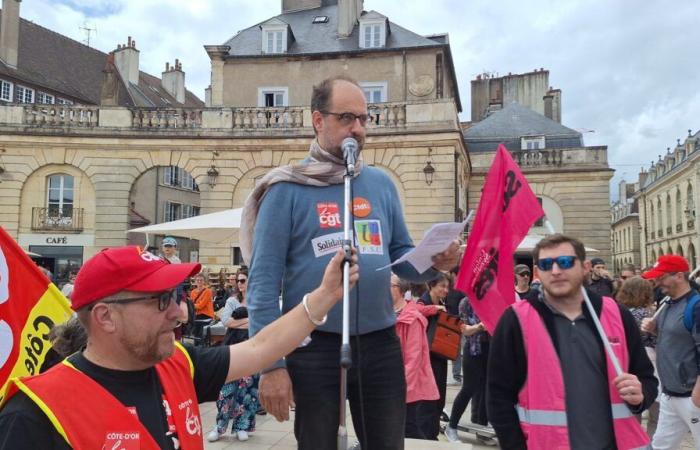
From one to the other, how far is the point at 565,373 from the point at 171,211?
3619cm

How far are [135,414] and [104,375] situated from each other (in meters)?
0.16

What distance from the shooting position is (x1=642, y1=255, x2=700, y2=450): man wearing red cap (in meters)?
A: 5.10

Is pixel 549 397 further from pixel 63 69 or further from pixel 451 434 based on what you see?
pixel 63 69

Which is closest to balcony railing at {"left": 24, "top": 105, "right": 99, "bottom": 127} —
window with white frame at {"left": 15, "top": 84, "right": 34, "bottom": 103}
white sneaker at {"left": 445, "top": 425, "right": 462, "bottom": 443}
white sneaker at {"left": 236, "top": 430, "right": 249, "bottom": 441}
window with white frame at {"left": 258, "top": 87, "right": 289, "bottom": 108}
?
window with white frame at {"left": 258, "top": 87, "right": 289, "bottom": 108}

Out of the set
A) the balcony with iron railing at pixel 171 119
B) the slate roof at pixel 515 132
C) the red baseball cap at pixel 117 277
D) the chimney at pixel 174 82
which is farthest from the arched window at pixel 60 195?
the chimney at pixel 174 82

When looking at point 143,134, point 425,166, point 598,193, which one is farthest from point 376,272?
point 598,193

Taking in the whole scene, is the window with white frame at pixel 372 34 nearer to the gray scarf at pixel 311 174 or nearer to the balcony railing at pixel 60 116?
the balcony railing at pixel 60 116

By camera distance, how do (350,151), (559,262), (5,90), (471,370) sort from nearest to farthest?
(350,151) < (559,262) < (471,370) < (5,90)

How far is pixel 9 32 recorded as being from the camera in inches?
Result: 1308

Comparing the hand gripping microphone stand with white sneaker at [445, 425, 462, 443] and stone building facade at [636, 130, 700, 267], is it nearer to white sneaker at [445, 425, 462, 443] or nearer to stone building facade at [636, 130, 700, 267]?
white sneaker at [445, 425, 462, 443]

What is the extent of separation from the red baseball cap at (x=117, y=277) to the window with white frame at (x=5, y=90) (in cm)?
3766

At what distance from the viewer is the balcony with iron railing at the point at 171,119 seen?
23.0 m

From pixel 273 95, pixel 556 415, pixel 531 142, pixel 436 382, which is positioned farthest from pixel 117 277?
pixel 531 142

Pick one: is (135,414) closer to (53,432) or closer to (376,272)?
(53,432)
